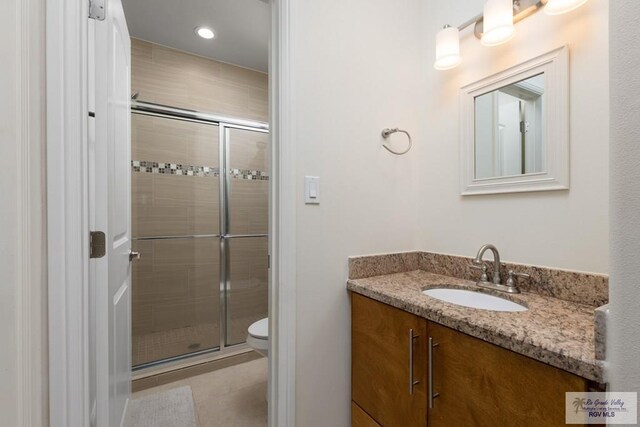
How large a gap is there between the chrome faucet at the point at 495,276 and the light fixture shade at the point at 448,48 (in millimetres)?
875

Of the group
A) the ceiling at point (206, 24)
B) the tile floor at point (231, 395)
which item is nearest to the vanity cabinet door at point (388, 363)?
the tile floor at point (231, 395)

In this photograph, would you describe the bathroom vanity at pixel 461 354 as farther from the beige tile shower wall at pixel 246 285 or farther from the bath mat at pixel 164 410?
the beige tile shower wall at pixel 246 285

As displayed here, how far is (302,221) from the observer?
122cm

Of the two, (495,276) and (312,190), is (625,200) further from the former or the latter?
(312,190)

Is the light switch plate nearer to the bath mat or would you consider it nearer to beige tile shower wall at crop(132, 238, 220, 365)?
the bath mat

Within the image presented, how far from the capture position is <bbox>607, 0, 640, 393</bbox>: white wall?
0.53m

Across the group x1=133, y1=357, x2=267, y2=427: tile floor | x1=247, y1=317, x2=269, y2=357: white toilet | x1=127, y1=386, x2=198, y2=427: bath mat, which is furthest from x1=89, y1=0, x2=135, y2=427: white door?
x1=247, y1=317, x2=269, y2=357: white toilet

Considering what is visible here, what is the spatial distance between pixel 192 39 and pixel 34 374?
7.80 feet

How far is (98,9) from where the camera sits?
2.94 ft

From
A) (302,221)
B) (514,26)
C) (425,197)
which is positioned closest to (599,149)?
(514,26)

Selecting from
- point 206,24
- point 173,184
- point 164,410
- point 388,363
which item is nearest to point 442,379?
point 388,363

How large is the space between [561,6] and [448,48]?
428mm

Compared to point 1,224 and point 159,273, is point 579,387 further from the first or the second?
point 159,273

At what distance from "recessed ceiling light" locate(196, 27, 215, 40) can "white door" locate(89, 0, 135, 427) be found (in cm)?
89
